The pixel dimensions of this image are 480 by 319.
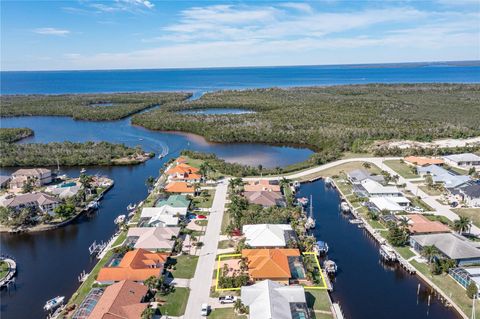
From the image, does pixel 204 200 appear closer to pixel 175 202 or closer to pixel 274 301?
pixel 175 202

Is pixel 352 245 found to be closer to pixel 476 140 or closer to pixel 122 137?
pixel 476 140

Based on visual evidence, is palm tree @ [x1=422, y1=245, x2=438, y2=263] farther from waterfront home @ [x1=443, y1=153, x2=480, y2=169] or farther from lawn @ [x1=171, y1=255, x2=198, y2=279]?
waterfront home @ [x1=443, y1=153, x2=480, y2=169]

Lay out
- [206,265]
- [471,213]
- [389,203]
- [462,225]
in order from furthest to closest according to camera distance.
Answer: [389,203] < [471,213] < [462,225] < [206,265]

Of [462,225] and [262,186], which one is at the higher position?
[262,186]

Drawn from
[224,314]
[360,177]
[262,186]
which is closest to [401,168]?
[360,177]

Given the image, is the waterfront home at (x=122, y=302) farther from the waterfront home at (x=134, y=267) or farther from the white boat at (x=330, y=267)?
the white boat at (x=330, y=267)

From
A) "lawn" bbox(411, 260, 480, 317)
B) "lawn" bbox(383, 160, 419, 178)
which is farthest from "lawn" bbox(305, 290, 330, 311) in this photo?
"lawn" bbox(383, 160, 419, 178)

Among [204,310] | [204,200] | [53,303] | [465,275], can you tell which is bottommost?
[53,303]
